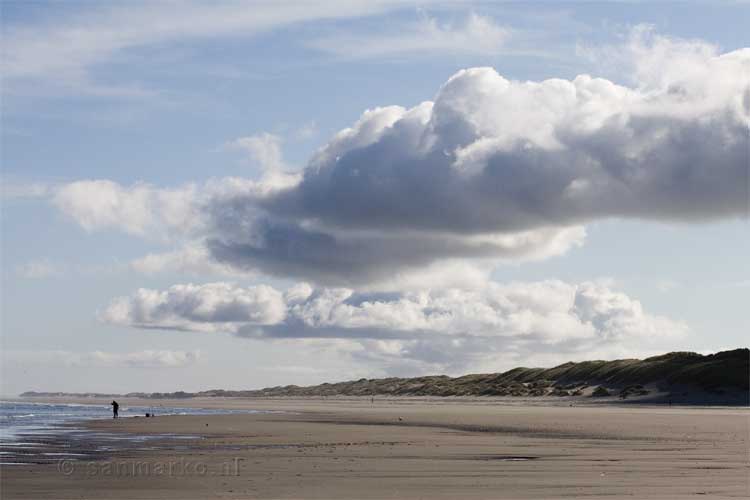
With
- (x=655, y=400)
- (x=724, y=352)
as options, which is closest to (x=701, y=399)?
(x=655, y=400)

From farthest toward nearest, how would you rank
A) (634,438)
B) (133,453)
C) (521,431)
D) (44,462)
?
(521,431) → (634,438) → (133,453) → (44,462)

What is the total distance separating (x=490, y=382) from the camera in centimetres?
17938

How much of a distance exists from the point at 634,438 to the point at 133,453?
2086cm

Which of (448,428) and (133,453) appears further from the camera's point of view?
(448,428)

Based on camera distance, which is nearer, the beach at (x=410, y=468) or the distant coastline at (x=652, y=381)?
the beach at (x=410, y=468)

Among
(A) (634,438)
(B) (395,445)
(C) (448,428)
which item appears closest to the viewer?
(B) (395,445)

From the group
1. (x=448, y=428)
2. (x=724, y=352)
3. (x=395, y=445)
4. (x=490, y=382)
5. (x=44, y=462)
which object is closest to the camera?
(x=44, y=462)

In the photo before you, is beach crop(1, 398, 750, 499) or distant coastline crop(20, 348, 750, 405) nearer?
beach crop(1, 398, 750, 499)

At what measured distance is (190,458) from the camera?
101 ft

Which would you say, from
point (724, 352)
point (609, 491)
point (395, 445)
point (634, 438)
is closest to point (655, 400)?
point (724, 352)

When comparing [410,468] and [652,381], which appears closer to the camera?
[410,468]

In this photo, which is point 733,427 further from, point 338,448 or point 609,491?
point 609,491

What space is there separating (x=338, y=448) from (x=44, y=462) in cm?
1078

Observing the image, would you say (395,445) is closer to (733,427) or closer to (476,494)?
(476,494)
